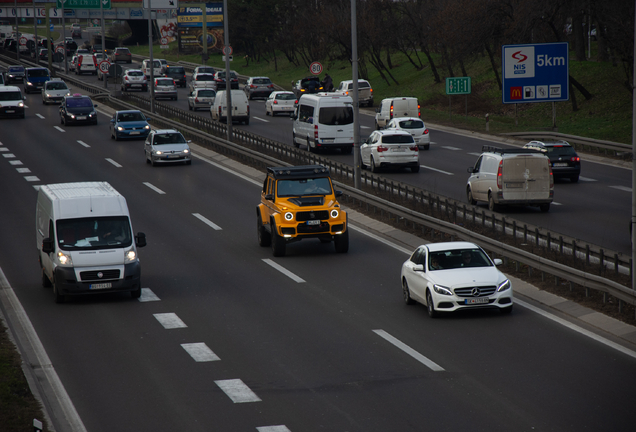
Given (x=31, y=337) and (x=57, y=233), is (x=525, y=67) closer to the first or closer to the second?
(x=57, y=233)

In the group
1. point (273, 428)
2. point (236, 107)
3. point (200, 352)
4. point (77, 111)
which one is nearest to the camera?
point (273, 428)

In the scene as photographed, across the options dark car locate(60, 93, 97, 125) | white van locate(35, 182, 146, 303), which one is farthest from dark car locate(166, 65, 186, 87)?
white van locate(35, 182, 146, 303)

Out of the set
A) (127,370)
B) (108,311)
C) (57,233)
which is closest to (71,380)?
(127,370)

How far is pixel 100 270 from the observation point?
17.3m

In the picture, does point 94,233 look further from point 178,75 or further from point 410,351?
point 178,75

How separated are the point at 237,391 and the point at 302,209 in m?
9.91

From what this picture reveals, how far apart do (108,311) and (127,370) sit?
13.6 feet

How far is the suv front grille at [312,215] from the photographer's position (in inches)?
844

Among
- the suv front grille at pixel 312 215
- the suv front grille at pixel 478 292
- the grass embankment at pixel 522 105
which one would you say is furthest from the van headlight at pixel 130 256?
the grass embankment at pixel 522 105

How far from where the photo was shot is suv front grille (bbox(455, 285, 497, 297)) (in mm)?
15406

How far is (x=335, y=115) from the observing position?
39969 mm

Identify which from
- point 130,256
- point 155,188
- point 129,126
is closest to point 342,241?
point 130,256

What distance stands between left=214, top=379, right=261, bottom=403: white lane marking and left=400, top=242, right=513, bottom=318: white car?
15.4 ft

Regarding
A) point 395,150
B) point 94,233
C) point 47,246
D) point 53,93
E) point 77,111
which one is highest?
point 53,93
